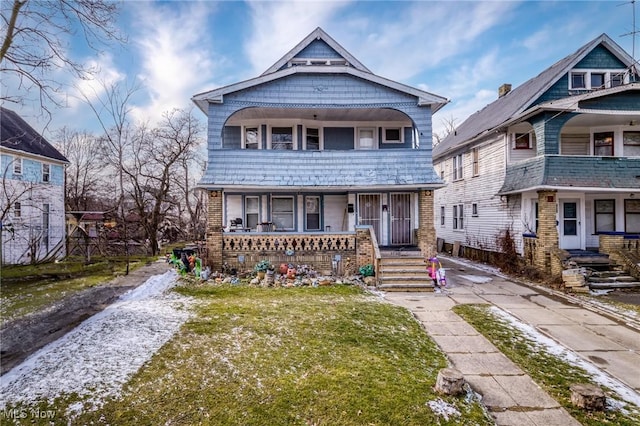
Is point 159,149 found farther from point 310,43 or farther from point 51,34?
point 51,34

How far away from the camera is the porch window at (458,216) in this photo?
745 inches

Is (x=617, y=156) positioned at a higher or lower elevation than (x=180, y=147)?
lower

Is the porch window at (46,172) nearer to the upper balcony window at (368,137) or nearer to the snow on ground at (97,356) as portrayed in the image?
the snow on ground at (97,356)

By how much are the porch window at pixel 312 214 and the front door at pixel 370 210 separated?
6.18ft

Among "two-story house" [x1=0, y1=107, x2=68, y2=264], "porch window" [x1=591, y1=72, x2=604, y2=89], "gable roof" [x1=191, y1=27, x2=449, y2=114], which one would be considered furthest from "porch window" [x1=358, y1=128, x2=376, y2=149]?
"two-story house" [x1=0, y1=107, x2=68, y2=264]

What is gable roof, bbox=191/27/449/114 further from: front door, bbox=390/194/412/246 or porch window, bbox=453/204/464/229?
porch window, bbox=453/204/464/229

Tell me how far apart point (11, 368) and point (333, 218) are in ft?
35.5

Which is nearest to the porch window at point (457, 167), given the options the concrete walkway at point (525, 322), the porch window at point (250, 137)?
the concrete walkway at point (525, 322)

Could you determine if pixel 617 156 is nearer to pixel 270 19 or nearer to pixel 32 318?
pixel 270 19

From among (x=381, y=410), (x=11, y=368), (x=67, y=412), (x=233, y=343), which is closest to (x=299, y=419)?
(x=381, y=410)

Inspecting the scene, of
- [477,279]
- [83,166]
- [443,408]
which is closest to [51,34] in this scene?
[443,408]

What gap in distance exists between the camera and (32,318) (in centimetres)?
677

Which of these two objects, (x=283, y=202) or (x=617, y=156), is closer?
(x=617, y=156)

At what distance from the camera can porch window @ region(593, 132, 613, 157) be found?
13.4 meters
